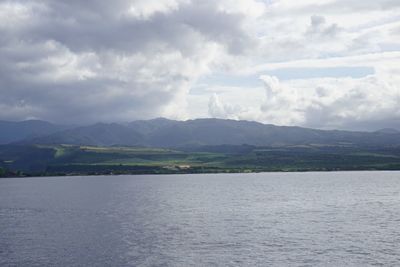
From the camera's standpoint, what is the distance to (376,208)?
146500 mm

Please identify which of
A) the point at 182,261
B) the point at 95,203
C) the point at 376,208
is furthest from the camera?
the point at 95,203

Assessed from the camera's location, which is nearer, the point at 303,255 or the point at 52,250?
the point at 303,255

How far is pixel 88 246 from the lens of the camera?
93.9m

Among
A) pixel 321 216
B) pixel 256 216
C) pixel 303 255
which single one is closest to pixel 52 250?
pixel 303 255

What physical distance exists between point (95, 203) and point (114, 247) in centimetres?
9137

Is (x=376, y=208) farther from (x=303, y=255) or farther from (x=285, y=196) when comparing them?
(x=303, y=255)

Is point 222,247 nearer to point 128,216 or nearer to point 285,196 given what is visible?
point 128,216

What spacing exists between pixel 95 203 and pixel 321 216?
85988 millimetres

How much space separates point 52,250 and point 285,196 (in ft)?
388

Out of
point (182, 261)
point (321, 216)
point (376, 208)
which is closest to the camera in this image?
point (182, 261)

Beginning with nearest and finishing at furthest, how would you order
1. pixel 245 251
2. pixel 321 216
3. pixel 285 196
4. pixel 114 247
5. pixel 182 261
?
pixel 182 261 → pixel 245 251 → pixel 114 247 → pixel 321 216 → pixel 285 196

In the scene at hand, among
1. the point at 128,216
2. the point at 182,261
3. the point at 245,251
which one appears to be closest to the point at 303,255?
the point at 245,251

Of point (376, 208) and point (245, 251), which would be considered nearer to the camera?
point (245, 251)

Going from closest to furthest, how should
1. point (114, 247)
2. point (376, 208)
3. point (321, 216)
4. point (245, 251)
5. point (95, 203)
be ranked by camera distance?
point (245, 251) < point (114, 247) < point (321, 216) < point (376, 208) < point (95, 203)
